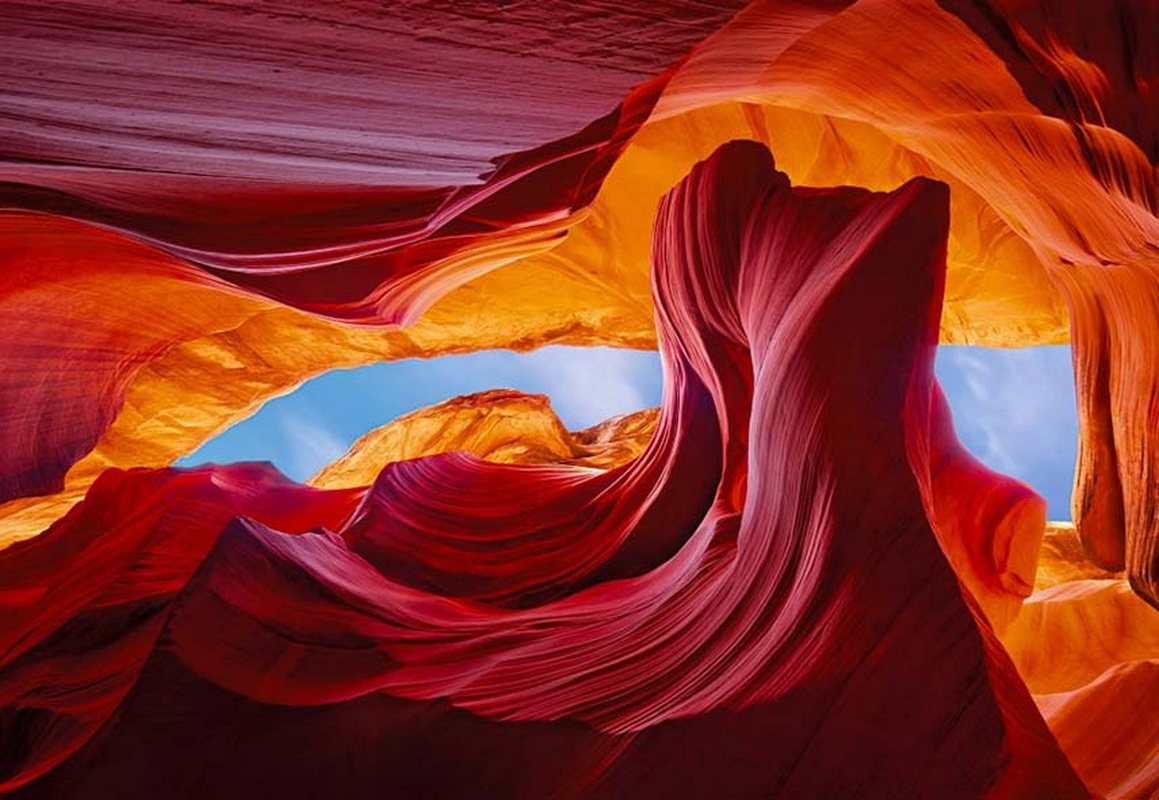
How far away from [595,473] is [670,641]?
3.02 m

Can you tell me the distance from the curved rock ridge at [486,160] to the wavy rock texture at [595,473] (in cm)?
2

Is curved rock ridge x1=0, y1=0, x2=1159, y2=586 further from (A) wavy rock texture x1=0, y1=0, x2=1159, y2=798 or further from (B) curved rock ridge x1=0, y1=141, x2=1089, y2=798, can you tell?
(B) curved rock ridge x1=0, y1=141, x2=1089, y2=798

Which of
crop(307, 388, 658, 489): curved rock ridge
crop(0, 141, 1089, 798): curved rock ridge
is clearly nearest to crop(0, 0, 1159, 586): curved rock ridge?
crop(0, 141, 1089, 798): curved rock ridge

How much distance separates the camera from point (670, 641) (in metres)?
3.16

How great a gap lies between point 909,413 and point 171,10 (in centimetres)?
275

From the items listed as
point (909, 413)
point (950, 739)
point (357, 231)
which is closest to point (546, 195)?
point (357, 231)

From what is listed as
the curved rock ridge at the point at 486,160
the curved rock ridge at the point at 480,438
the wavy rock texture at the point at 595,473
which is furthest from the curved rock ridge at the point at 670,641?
the curved rock ridge at the point at 480,438

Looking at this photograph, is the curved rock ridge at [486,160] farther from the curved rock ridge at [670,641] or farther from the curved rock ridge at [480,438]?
the curved rock ridge at [480,438]

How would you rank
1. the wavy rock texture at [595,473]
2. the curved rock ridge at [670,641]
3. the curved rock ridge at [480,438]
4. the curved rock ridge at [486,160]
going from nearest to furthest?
the curved rock ridge at [486,160]
the wavy rock texture at [595,473]
the curved rock ridge at [670,641]
the curved rock ridge at [480,438]

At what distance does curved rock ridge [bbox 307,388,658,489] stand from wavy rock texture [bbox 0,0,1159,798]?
9.14 ft

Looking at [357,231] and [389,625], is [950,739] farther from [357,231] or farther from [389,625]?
[357,231]

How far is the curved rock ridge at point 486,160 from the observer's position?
1.98m

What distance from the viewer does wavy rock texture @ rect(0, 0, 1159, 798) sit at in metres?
2.27

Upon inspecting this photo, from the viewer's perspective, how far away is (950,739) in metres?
2.46
